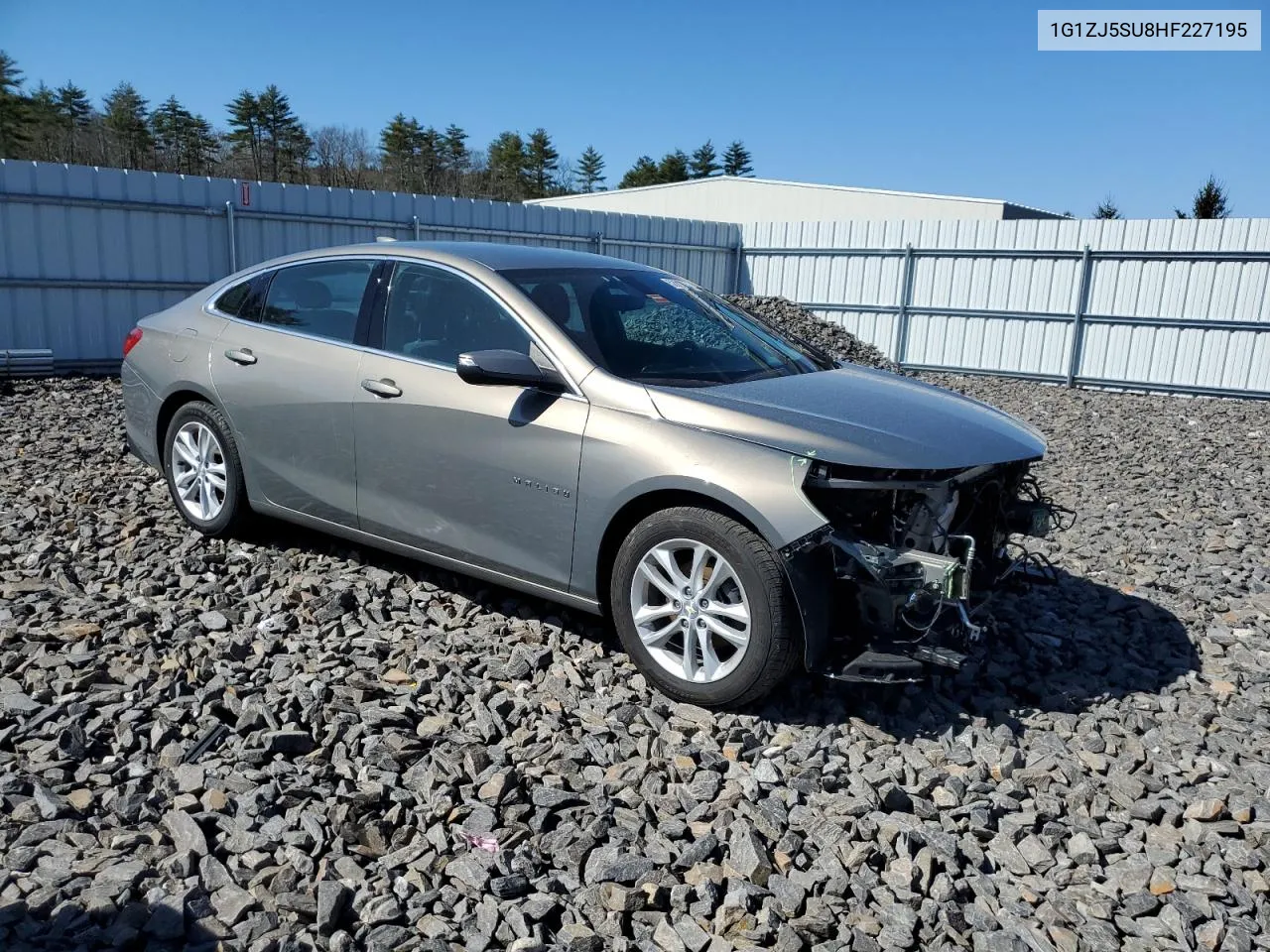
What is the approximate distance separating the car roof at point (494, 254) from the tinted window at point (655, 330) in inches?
3.7

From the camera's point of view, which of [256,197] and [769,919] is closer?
[769,919]

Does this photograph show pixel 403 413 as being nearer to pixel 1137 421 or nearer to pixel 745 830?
pixel 745 830

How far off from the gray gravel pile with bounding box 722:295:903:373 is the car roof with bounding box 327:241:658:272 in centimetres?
1136

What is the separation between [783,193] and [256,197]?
91.3 feet

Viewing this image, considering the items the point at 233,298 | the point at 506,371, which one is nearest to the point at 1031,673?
the point at 506,371

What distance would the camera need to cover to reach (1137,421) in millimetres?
11867

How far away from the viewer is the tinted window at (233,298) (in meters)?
5.32

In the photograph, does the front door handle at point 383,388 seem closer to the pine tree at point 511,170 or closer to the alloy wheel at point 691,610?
the alloy wheel at point 691,610

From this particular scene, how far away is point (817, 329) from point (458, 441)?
532 inches

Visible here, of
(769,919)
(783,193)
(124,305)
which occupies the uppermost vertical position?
(783,193)

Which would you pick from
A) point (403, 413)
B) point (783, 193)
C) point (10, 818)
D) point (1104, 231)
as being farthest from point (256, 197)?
point (783, 193)

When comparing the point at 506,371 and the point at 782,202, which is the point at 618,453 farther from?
the point at 782,202

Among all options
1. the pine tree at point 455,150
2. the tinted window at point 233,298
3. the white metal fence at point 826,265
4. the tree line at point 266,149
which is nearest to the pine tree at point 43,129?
the tree line at point 266,149

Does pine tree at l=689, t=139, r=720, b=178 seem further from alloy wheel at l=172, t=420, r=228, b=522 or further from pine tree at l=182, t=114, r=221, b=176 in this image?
alloy wheel at l=172, t=420, r=228, b=522
